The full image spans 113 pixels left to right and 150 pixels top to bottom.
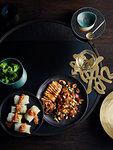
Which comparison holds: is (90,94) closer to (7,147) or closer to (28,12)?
(7,147)

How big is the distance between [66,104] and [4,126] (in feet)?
1.51

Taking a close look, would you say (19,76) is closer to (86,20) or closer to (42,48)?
(42,48)

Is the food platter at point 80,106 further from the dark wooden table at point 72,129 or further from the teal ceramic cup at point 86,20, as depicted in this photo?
the teal ceramic cup at point 86,20

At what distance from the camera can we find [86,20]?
1673 millimetres

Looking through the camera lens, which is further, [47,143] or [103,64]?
[103,64]

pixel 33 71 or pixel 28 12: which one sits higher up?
pixel 28 12

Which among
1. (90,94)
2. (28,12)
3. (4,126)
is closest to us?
(4,126)

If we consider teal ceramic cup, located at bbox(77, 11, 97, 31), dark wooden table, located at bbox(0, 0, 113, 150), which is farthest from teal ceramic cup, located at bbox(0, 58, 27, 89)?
teal ceramic cup, located at bbox(77, 11, 97, 31)

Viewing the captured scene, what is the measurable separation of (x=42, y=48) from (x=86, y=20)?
0.40 meters

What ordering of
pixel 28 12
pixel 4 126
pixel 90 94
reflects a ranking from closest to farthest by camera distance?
pixel 4 126 → pixel 90 94 → pixel 28 12

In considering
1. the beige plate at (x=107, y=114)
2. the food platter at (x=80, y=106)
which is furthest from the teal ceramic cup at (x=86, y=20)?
the beige plate at (x=107, y=114)

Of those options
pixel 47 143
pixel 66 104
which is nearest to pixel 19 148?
pixel 47 143

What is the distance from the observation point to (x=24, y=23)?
5.58ft

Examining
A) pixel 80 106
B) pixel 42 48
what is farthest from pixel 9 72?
pixel 80 106
